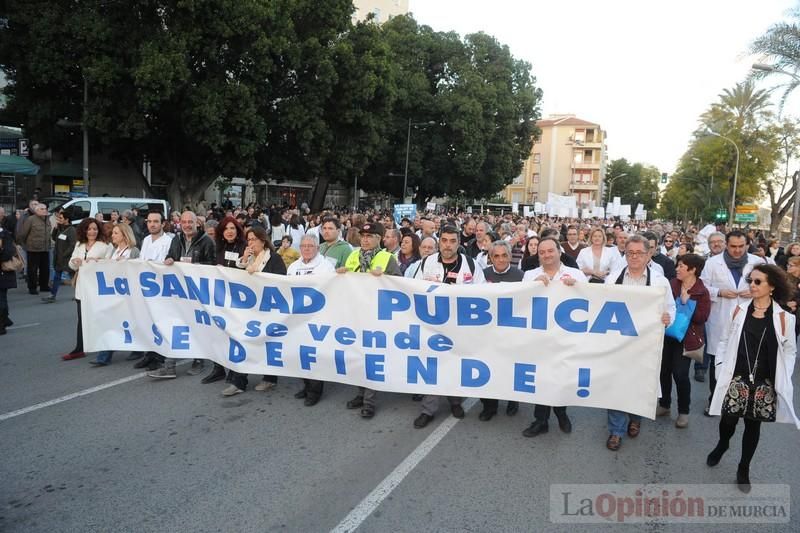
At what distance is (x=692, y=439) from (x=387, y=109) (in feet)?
90.0

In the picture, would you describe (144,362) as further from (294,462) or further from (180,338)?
(294,462)

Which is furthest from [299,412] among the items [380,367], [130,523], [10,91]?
[10,91]

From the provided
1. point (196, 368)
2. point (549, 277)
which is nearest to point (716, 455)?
point (549, 277)

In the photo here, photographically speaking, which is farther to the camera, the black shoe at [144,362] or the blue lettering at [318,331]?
the black shoe at [144,362]

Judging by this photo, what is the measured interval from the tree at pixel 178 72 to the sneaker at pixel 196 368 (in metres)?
16.8

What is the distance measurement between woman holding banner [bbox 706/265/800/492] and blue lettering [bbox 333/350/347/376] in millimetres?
3104

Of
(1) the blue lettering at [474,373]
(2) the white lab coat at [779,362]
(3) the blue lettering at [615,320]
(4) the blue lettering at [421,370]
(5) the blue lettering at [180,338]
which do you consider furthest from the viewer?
(5) the blue lettering at [180,338]

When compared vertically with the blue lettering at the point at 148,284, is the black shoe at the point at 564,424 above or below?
below

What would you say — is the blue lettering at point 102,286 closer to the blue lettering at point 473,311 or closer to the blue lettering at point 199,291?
the blue lettering at point 199,291

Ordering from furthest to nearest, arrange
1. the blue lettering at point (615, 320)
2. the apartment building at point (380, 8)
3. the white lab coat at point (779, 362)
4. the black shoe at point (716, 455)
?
the apartment building at point (380, 8) < the blue lettering at point (615, 320) < the black shoe at point (716, 455) < the white lab coat at point (779, 362)

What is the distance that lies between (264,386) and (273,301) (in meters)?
1.01

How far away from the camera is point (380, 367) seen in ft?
17.9

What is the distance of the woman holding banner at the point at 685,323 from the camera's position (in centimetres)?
537

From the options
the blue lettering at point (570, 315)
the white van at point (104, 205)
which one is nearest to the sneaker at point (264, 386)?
the blue lettering at point (570, 315)
